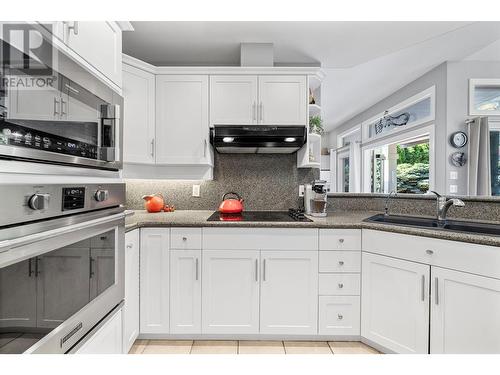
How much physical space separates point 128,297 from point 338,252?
1451mm

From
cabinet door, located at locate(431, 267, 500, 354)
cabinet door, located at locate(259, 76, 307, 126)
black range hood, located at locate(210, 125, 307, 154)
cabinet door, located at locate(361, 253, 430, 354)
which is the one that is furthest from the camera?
cabinet door, located at locate(259, 76, 307, 126)

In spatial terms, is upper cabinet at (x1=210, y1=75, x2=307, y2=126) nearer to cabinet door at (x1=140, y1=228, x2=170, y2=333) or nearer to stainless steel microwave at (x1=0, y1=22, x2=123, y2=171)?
cabinet door at (x1=140, y1=228, x2=170, y2=333)

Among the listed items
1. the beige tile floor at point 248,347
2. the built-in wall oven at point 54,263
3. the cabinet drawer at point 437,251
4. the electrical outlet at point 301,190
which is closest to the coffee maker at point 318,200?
the electrical outlet at point 301,190

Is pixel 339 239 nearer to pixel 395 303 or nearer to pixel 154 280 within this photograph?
pixel 395 303

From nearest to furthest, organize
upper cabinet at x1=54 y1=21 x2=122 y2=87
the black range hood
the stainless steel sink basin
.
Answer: upper cabinet at x1=54 y1=21 x2=122 y2=87 → the stainless steel sink basin → the black range hood

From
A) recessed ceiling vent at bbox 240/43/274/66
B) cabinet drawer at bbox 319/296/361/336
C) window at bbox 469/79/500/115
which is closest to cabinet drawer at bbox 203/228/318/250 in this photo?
cabinet drawer at bbox 319/296/361/336

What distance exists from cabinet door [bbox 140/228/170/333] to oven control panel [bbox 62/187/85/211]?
95 cm

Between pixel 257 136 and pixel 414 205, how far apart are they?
1496 millimetres

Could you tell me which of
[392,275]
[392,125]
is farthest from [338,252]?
[392,125]

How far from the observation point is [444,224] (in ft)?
6.23

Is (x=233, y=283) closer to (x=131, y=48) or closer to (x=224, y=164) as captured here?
(x=224, y=164)

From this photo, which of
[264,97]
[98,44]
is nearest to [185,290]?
[98,44]

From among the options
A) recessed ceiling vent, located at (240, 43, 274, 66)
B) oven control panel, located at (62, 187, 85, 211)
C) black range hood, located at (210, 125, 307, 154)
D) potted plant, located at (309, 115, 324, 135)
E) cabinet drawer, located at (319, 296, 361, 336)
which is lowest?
cabinet drawer, located at (319, 296, 361, 336)

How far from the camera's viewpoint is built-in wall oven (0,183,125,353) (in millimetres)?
700
